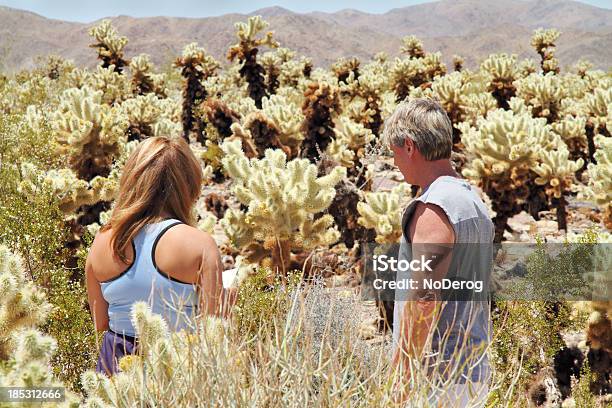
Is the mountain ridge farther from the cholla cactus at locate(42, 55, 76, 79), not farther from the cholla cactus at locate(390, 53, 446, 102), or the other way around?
the cholla cactus at locate(390, 53, 446, 102)

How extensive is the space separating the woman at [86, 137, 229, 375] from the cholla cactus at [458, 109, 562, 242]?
5.84 meters

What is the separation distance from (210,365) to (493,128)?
6703mm

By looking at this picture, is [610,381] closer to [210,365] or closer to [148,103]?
[210,365]

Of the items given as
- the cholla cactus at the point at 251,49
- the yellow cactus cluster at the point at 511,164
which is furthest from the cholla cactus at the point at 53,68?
the yellow cactus cluster at the point at 511,164

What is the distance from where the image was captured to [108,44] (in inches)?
617

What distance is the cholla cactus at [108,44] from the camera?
50.1 ft

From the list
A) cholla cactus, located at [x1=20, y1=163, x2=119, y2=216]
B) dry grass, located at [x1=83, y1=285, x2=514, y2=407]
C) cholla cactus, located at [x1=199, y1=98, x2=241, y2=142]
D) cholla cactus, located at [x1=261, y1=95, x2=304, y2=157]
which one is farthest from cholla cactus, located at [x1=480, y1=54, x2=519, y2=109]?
dry grass, located at [x1=83, y1=285, x2=514, y2=407]

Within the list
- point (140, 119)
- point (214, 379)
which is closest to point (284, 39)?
point (140, 119)

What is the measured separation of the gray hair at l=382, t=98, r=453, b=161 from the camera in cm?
232

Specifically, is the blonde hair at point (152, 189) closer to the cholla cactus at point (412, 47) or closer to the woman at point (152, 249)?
the woman at point (152, 249)

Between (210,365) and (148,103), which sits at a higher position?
(148,103)

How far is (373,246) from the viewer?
6.78 metres

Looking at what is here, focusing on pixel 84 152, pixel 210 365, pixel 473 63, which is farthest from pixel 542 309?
pixel 473 63

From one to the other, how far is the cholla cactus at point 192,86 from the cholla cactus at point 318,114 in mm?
5805
